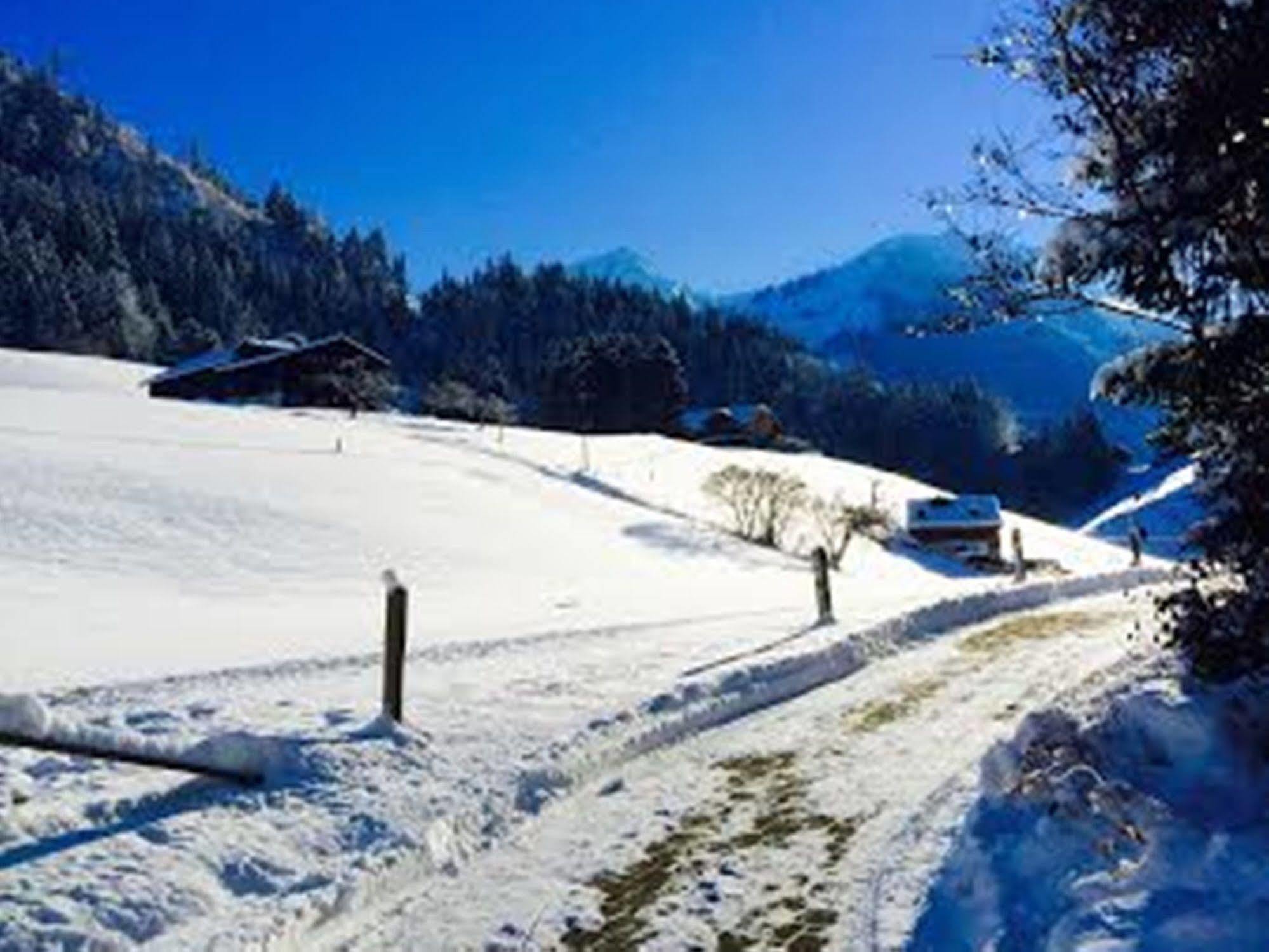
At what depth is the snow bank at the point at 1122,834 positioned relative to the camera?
265 inches

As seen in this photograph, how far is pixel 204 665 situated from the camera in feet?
59.6

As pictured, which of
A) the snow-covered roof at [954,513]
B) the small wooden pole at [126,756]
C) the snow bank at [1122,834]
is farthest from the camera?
the snow-covered roof at [954,513]

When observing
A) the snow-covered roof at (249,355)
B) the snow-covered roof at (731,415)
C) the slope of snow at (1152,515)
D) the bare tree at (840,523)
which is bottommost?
the bare tree at (840,523)

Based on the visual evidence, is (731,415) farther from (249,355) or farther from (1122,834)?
(1122,834)

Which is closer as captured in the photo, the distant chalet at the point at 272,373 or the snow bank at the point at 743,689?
the snow bank at the point at 743,689

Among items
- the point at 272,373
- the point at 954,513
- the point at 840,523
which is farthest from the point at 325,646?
the point at 272,373

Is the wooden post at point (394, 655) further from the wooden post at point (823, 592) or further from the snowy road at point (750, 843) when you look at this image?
the wooden post at point (823, 592)

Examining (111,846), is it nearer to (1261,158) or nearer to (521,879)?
(521,879)

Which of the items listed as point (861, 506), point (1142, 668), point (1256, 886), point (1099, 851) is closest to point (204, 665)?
point (1142, 668)

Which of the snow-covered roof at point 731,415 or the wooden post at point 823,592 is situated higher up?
the snow-covered roof at point 731,415

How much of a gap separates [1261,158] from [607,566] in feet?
99.4

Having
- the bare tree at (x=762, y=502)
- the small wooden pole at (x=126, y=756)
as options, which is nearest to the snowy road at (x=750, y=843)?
the small wooden pole at (x=126, y=756)

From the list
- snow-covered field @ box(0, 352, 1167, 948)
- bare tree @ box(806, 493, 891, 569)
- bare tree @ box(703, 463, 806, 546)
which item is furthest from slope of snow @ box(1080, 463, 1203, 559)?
snow-covered field @ box(0, 352, 1167, 948)

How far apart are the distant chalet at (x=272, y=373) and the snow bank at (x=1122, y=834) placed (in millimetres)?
84966
